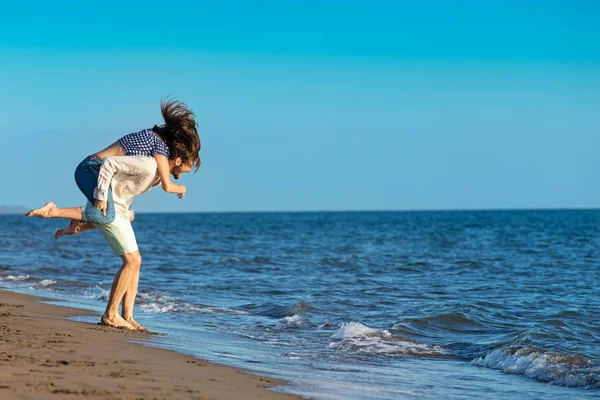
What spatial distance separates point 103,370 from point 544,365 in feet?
13.8

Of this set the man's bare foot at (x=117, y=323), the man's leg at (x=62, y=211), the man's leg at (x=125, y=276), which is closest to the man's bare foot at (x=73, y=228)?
the man's leg at (x=62, y=211)

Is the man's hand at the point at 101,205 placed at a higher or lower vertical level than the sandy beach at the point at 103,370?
higher

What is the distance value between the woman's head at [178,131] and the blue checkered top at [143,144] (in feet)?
0.25

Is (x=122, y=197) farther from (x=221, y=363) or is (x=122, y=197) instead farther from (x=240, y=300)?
(x=240, y=300)

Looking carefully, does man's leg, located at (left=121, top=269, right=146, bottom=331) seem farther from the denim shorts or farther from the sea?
the denim shorts

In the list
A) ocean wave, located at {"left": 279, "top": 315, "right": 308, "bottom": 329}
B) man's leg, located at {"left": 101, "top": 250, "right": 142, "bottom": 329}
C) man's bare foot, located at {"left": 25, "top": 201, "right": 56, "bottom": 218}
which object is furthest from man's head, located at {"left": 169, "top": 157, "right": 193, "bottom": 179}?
ocean wave, located at {"left": 279, "top": 315, "right": 308, "bottom": 329}

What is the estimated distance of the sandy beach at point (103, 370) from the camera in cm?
443

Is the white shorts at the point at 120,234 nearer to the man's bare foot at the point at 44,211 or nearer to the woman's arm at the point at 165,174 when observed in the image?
the man's bare foot at the point at 44,211

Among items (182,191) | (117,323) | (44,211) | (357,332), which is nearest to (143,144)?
(182,191)

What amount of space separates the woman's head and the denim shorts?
63 cm

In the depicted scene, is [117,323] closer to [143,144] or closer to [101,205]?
[101,205]

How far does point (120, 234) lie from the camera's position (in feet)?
23.4

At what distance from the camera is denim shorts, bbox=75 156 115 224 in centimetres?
693

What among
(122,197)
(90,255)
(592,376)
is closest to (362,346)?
(592,376)
